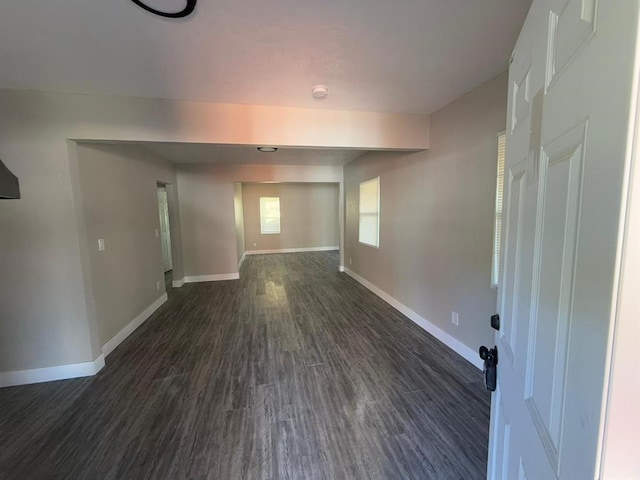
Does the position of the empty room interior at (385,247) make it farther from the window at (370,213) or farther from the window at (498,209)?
the window at (370,213)

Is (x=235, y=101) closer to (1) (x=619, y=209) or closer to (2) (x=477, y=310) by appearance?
(1) (x=619, y=209)

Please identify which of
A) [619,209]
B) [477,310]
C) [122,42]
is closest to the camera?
[619,209]

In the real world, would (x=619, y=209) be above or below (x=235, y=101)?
below

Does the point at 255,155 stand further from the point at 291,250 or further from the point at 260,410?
the point at 291,250

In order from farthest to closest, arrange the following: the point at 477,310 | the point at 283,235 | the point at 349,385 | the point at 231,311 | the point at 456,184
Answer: the point at 283,235
the point at 231,311
the point at 456,184
the point at 477,310
the point at 349,385

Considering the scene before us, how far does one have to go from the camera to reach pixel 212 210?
5.64m

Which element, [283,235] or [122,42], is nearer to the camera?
[122,42]

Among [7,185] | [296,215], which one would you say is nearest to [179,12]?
[7,185]

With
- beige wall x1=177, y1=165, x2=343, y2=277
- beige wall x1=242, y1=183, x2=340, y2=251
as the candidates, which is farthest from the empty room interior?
beige wall x1=242, y1=183, x2=340, y2=251

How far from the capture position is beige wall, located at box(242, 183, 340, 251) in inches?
345

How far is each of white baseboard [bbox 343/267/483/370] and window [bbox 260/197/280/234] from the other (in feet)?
16.1

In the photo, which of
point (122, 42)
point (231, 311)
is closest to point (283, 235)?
point (231, 311)

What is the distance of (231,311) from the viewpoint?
407 centimetres

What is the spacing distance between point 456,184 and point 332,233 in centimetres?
685
